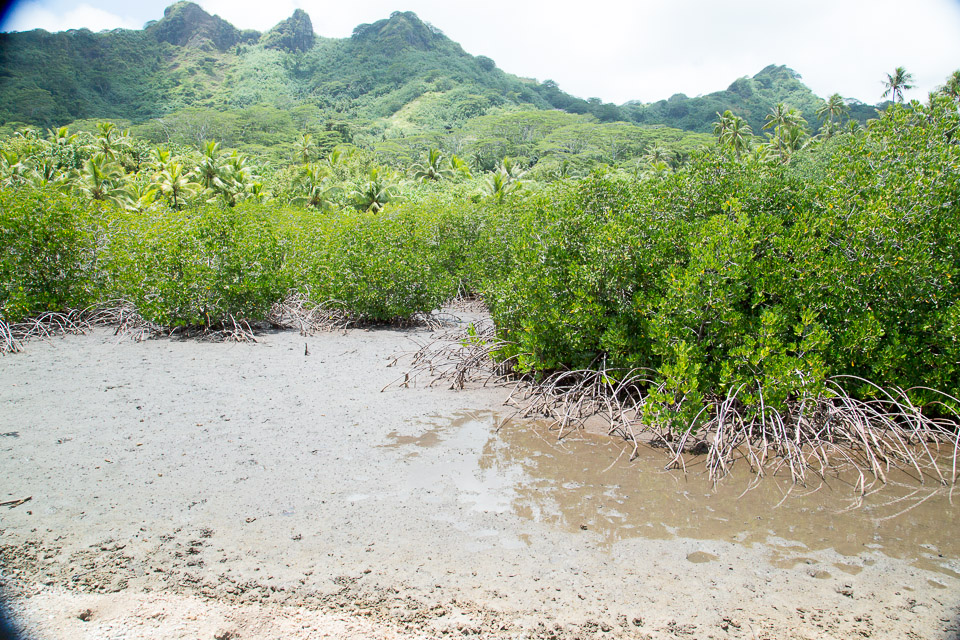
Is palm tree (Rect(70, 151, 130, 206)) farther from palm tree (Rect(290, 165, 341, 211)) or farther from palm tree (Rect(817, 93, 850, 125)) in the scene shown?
palm tree (Rect(817, 93, 850, 125))

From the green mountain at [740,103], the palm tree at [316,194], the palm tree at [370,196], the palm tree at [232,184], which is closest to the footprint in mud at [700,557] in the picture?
the palm tree at [370,196]

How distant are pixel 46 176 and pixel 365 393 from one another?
114 feet

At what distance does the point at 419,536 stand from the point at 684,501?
1.81 m

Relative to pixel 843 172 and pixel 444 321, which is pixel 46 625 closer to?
pixel 843 172

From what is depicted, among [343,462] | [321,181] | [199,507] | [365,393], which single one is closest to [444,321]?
[365,393]

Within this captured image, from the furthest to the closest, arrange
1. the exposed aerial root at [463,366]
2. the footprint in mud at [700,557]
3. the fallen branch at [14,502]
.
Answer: the exposed aerial root at [463,366], the fallen branch at [14,502], the footprint in mud at [700,557]

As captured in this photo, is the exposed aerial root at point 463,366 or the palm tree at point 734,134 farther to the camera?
the palm tree at point 734,134

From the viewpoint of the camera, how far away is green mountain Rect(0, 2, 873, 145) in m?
88.9

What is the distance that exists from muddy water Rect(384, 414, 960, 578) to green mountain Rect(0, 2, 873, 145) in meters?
80.4

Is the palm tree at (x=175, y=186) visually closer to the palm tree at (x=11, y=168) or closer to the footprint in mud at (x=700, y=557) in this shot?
the palm tree at (x=11, y=168)

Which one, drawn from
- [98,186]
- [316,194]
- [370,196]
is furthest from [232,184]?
[370,196]

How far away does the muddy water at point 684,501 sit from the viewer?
342cm

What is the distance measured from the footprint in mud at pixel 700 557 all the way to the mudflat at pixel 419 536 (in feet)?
0.06

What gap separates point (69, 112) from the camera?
88125 mm
